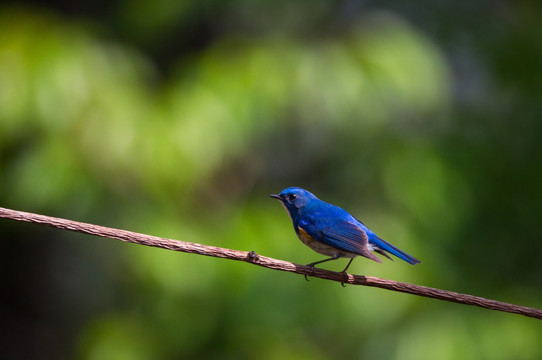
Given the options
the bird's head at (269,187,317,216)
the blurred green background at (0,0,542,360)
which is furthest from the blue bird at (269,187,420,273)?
the blurred green background at (0,0,542,360)

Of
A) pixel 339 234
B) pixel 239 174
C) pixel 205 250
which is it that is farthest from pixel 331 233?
pixel 239 174

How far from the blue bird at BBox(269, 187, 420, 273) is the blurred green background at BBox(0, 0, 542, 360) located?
765mm

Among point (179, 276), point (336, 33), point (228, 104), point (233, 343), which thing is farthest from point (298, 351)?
point (336, 33)

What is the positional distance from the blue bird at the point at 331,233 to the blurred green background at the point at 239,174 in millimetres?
765

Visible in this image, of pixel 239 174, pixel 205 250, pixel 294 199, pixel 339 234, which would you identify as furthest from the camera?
pixel 239 174

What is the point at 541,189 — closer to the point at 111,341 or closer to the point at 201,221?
the point at 201,221

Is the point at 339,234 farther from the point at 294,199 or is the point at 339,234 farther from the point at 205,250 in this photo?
the point at 205,250

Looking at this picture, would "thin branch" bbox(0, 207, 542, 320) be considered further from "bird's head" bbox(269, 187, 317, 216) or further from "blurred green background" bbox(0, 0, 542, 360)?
"blurred green background" bbox(0, 0, 542, 360)

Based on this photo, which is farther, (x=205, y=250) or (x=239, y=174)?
(x=239, y=174)

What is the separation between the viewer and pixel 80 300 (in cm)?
652

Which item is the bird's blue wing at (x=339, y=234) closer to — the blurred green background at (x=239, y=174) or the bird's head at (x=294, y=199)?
the bird's head at (x=294, y=199)

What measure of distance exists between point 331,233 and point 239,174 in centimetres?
178

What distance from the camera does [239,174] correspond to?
4500 mm

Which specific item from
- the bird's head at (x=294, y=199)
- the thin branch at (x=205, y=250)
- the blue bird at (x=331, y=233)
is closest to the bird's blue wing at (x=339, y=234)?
the blue bird at (x=331, y=233)
